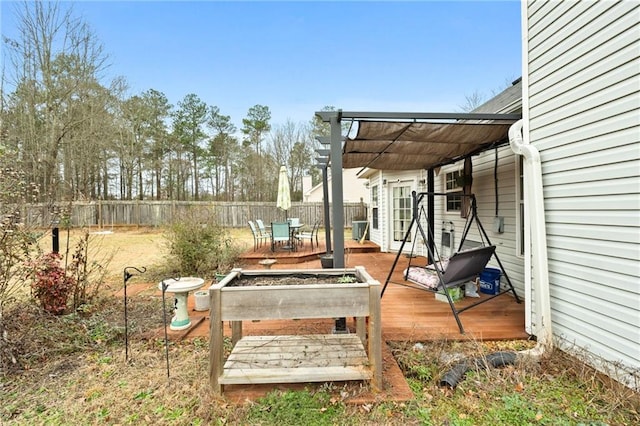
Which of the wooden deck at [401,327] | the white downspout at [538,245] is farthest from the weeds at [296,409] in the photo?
the white downspout at [538,245]

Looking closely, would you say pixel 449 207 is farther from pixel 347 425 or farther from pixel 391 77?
pixel 391 77

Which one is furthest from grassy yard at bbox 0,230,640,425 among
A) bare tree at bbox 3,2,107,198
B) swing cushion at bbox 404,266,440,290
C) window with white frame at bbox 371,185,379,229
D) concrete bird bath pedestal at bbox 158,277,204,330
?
bare tree at bbox 3,2,107,198

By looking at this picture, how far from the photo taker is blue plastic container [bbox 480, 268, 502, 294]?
4.29m

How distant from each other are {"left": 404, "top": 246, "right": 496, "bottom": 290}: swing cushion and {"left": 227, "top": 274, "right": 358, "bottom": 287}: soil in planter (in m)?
1.28

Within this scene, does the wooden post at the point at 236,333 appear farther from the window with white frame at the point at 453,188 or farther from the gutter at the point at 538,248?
the window with white frame at the point at 453,188

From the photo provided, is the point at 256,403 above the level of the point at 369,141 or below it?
below

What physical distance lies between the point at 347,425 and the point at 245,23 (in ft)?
29.2

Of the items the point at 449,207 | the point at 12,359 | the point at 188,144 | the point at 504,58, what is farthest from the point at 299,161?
the point at 12,359

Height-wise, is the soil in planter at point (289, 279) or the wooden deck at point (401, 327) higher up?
the soil in planter at point (289, 279)

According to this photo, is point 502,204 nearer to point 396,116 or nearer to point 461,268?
point 461,268

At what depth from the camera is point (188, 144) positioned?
1791cm

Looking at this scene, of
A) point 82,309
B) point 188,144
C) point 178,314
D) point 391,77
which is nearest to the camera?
point 178,314

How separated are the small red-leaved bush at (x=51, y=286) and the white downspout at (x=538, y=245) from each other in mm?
5060

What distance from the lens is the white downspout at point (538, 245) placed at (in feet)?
8.80
